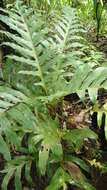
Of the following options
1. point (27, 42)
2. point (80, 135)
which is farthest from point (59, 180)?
point (27, 42)

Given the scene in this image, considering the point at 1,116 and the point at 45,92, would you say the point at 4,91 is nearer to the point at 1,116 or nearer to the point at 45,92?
the point at 1,116

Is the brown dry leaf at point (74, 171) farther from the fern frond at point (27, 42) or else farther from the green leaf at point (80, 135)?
the fern frond at point (27, 42)

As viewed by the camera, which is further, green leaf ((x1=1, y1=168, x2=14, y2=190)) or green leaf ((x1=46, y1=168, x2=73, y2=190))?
green leaf ((x1=1, y1=168, x2=14, y2=190))

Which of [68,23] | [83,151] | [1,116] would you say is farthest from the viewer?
[68,23]

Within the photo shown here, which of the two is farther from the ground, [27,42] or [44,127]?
[27,42]

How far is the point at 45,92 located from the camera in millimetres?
2162

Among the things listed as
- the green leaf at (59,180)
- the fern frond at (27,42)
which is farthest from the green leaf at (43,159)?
the fern frond at (27,42)

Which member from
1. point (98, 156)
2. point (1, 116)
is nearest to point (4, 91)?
point (1, 116)

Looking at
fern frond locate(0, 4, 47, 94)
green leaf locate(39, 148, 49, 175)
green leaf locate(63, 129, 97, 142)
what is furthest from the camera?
fern frond locate(0, 4, 47, 94)

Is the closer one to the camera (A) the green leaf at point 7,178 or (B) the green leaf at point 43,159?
(B) the green leaf at point 43,159

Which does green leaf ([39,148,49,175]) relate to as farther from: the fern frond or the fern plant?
the fern frond

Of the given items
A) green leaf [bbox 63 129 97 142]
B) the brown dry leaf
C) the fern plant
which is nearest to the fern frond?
the fern plant

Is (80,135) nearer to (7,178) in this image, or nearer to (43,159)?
(43,159)

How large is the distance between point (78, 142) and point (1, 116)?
0.49 metres
